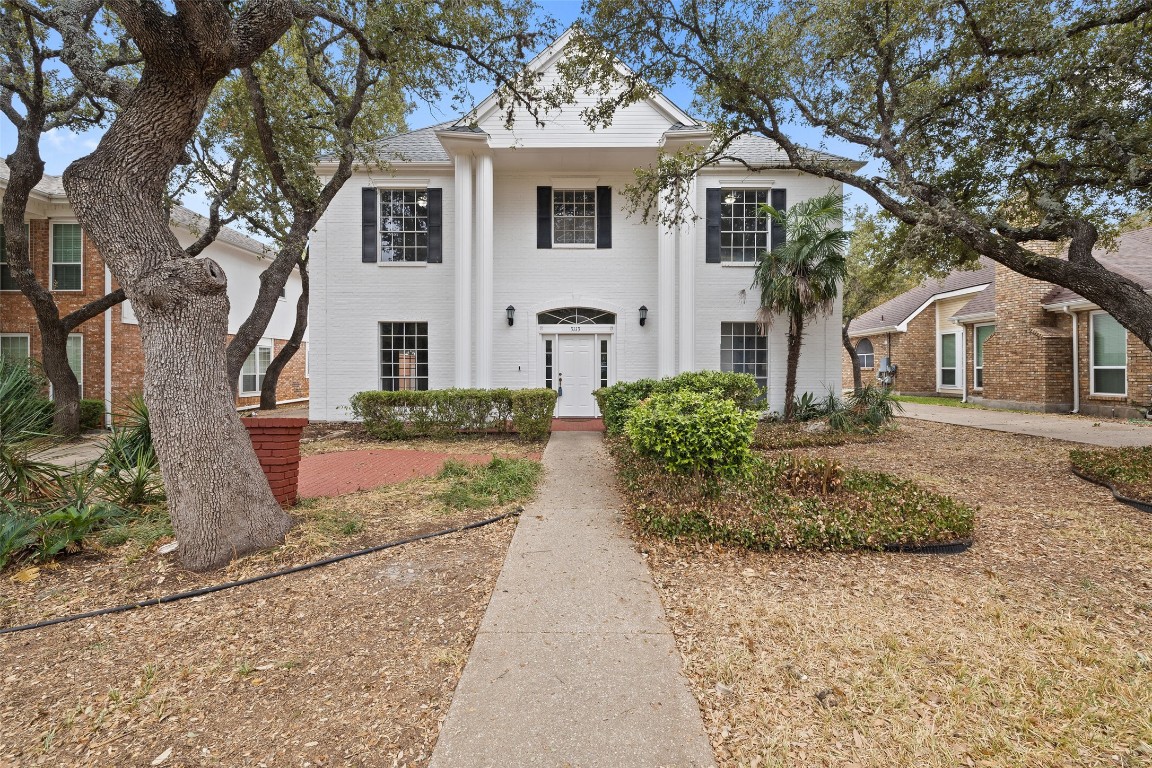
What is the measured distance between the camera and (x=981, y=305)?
16719 mm

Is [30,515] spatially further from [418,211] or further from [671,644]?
[418,211]

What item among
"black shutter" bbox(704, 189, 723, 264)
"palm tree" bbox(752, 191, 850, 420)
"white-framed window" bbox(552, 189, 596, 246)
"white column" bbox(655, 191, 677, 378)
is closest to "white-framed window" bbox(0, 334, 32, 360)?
"white-framed window" bbox(552, 189, 596, 246)

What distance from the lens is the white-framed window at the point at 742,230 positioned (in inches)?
467

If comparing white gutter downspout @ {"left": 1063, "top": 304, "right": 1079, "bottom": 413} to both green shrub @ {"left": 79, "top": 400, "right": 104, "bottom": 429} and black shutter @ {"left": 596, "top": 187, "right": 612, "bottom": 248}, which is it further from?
green shrub @ {"left": 79, "top": 400, "right": 104, "bottom": 429}

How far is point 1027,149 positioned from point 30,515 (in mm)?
13104

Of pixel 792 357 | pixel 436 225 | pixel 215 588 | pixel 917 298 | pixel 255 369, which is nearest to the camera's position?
pixel 215 588

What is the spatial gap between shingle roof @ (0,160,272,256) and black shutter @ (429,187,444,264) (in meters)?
6.57

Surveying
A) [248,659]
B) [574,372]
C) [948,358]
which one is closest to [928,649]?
[248,659]

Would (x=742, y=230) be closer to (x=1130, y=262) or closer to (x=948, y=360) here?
(x=1130, y=262)

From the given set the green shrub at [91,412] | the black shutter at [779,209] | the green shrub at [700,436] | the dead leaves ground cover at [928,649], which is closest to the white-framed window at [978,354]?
the black shutter at [779,209]

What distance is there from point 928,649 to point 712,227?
1057 centimetres

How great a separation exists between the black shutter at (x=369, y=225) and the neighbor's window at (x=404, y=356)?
1.62 meters

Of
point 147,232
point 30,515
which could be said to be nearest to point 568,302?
point 147,232

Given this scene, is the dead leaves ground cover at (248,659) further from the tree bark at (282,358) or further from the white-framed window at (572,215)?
the tree bark at (282,358)
